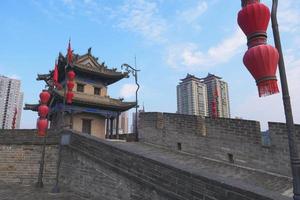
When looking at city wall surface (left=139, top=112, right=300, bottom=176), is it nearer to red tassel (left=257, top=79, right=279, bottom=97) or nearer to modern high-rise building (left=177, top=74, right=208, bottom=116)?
red tassel (left=257, top=79, right=279, bottom=97)

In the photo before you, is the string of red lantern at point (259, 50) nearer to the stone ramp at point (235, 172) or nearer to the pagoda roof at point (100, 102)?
the stone ramp at point (235, 172)

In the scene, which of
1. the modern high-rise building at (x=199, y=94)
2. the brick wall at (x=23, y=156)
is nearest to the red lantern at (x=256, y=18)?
the brick wall at (x=23, y=156)

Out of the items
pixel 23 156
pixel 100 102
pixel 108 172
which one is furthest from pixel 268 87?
pixel 100 102

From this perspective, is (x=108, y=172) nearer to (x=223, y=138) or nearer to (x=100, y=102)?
(x=223, y=138)

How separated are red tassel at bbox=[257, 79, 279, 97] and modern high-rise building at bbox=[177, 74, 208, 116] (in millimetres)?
24448

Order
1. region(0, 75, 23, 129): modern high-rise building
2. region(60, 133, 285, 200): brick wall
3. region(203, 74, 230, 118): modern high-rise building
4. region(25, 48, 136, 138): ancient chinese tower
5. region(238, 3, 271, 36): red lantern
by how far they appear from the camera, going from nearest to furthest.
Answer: region(238, 3, 271, 36): red lantern, region(60, 133, 285, 200): brick wall, region(25, 48, 136, 138): ancient chinese tower, region(203, 74, 230, 118): modern high-rise building, region(0, 75, 23, 129): modern high-rise building

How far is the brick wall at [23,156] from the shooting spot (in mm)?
9117

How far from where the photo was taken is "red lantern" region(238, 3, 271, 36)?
8.30 ft

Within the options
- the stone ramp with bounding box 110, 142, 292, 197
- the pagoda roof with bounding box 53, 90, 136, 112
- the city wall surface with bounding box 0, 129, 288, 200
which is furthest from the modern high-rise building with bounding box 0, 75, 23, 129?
the stone ramp with bounding box 110, 142, 292, 197

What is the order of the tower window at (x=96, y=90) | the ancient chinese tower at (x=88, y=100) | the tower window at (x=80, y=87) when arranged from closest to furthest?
the ancient chinese tower at (x=88, y=100), the tower window at (x=80, y=87), the tower window at (x=96, y=90)

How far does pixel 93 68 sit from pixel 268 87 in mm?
17792

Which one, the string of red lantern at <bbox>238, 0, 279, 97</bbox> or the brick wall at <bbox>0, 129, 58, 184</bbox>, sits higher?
the string of red lantern at <bbox>238, 0, 279, 97</bbox>

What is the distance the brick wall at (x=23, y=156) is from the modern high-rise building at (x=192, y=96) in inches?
757

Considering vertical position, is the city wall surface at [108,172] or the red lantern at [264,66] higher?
the red lantern at [264,66]
